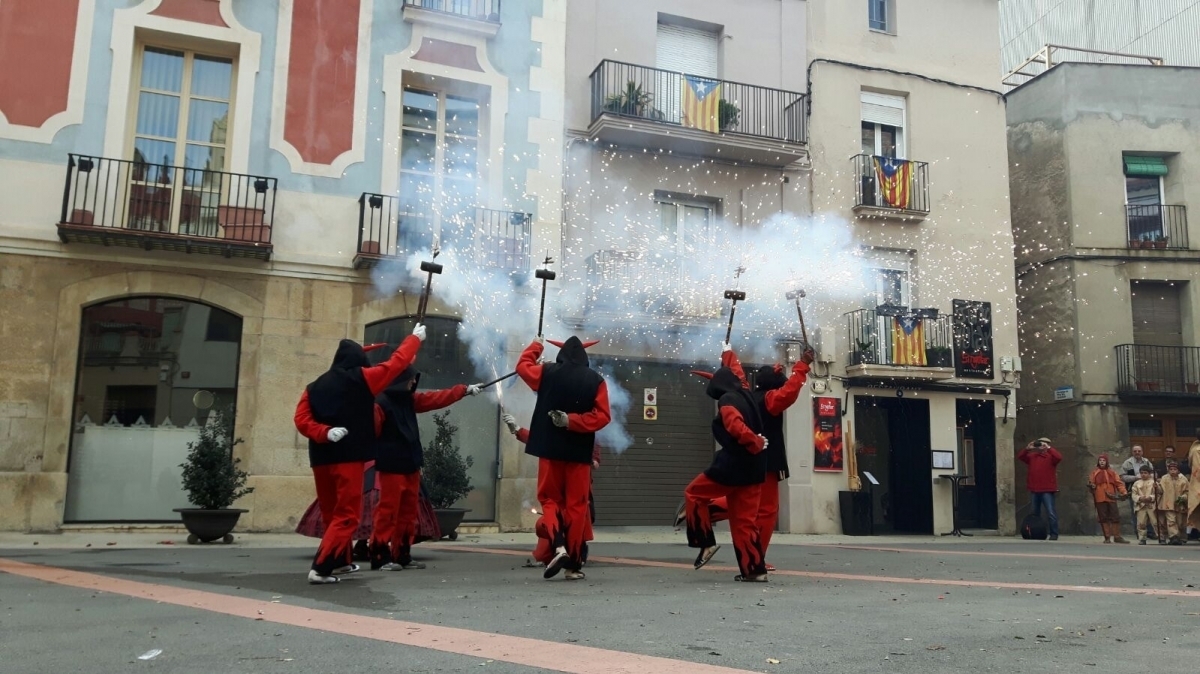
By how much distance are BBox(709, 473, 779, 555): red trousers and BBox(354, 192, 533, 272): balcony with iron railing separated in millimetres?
7063

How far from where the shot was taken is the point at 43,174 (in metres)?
12.9

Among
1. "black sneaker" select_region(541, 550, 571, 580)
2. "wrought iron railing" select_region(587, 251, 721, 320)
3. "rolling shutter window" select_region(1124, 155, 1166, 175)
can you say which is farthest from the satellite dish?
"rolling shutter window" select_region(1124, 155, 1166, 175)

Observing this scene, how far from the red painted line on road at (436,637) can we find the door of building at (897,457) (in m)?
14.2

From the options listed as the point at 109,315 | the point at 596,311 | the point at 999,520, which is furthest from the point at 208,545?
the point at 999,520

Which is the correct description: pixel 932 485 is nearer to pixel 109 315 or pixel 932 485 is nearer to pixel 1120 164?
pixel 1120 164

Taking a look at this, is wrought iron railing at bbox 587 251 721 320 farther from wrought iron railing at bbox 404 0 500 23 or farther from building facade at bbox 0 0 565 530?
wrought iron railing at bbox 404 0 500 23

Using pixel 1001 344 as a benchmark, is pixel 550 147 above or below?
above

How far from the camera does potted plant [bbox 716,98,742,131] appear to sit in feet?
55.6

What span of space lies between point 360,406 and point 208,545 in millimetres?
5027

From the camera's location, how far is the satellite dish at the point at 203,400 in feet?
44.3

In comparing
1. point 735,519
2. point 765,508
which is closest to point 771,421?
point 765,508

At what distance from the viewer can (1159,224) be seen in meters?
21.2

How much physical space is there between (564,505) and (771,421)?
6.85ft

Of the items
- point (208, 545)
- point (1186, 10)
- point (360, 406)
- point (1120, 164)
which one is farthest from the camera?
point (1186, 10)
